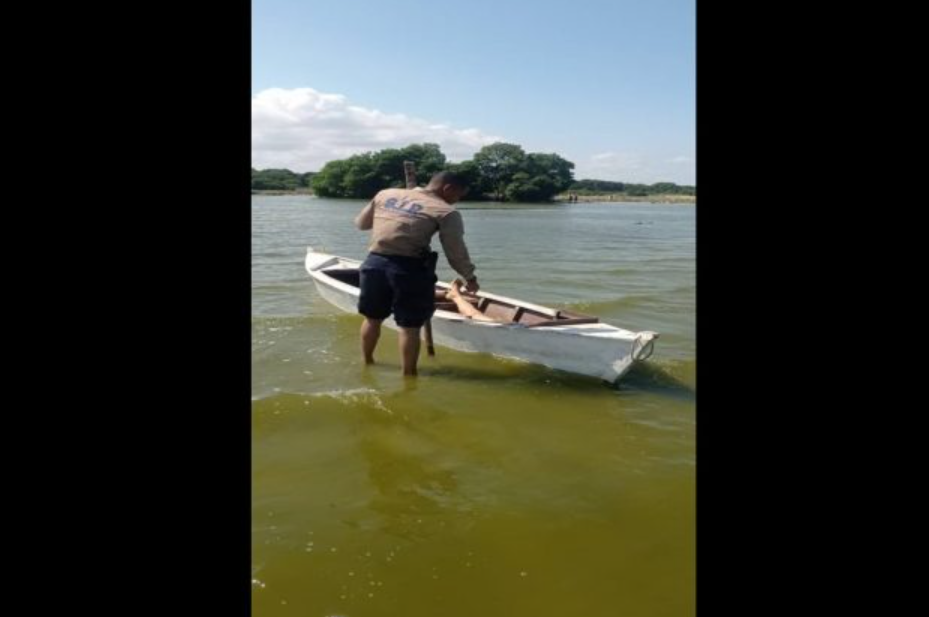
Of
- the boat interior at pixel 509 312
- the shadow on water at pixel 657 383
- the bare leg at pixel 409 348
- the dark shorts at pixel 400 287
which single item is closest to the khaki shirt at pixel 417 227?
the dark shorts at pixel 400 287

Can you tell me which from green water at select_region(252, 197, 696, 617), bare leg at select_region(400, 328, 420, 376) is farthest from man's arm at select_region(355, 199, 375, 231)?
green water at select_region(252, 197, 696, 617)

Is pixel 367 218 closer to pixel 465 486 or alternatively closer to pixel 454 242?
pixel 454 242

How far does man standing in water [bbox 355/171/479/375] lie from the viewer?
671 cm

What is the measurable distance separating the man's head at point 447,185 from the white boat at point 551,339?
1.70 metres

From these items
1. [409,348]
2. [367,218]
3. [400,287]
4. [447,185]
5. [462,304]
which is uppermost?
[447,185]

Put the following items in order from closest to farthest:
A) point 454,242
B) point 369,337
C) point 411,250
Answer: point 454,242, point 411,250, point 369,337

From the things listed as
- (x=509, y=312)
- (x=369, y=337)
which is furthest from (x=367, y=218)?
(x=509, y=312)

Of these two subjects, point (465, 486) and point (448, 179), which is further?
point (448, 179)

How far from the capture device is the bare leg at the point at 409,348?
7086 mm

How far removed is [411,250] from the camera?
6.80 m

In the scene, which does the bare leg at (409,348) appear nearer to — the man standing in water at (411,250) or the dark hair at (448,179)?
the man standing in water at (411,250)

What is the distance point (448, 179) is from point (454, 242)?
2.41 ft
